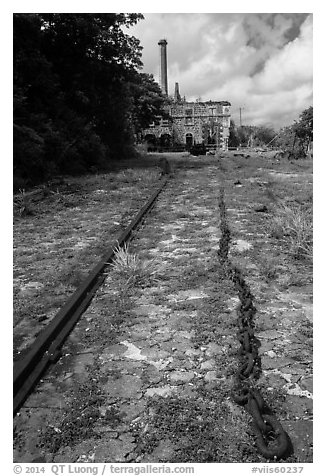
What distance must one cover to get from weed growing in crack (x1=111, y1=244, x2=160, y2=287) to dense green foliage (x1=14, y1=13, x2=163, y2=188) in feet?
24.4

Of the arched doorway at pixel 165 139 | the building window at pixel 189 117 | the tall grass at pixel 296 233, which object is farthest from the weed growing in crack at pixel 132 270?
the building window at pixel 189 117

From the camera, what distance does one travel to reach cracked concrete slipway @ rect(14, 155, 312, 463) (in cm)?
214

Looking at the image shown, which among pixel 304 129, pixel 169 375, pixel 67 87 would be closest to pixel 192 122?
pixel 304 129

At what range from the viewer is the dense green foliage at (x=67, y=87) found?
39.5 ft

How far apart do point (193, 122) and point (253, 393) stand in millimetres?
56854

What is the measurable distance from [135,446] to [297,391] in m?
1.10

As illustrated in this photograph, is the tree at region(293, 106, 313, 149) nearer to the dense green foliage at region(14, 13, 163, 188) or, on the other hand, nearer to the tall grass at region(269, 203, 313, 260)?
the dense green foliage at region(14, 13, 163, 188)

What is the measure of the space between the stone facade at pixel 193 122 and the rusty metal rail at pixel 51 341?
175ft

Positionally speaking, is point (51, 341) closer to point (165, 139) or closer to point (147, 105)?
point (147, 105)

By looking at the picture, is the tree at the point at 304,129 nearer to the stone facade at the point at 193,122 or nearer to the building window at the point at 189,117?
the stone facade at the point at 193,122

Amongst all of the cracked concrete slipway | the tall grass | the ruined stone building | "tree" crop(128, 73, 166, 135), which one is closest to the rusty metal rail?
the cracked concrete slipway

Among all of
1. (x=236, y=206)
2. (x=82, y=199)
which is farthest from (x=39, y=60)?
(x=236, y=206)

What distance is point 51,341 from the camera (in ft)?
10.3
